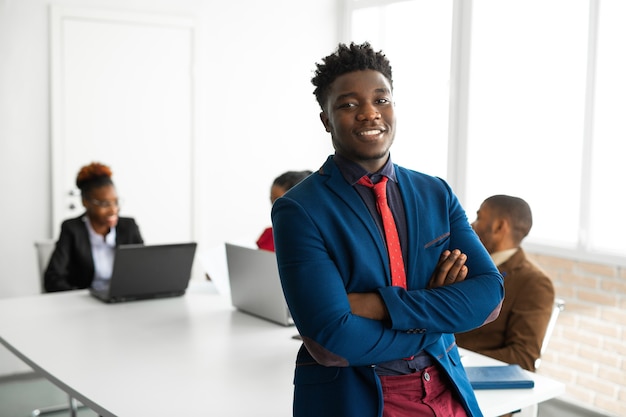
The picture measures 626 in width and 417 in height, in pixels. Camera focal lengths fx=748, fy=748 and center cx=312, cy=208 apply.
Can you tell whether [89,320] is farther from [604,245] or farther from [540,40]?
[540,40]

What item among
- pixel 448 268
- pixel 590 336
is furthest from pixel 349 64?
pixel 590 336

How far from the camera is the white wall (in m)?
4.55

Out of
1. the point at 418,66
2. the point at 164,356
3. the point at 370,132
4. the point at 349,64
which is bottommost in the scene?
the point at 164,356

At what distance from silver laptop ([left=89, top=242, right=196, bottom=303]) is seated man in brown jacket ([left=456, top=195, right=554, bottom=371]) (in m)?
1.22

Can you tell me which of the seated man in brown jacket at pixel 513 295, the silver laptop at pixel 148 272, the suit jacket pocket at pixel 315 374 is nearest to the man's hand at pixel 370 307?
the suit jacket pocket at pixel 315 374

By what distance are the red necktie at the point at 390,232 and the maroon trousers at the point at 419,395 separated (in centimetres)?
19

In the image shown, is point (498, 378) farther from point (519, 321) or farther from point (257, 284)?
point (257, 284)

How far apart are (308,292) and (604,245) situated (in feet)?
9.93

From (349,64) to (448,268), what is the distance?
50cm

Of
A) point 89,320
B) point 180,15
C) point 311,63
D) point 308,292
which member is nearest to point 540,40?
point 311,63

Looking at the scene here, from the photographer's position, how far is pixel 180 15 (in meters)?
5.12

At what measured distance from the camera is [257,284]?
9.52ft

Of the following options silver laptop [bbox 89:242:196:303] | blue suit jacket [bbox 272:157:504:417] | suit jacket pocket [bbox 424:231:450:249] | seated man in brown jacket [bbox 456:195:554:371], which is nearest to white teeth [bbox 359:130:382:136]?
blue suit jacket [bbox 272:157:504:417]

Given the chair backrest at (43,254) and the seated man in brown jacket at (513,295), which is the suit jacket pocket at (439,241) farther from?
the chair backrest at (43,254)
